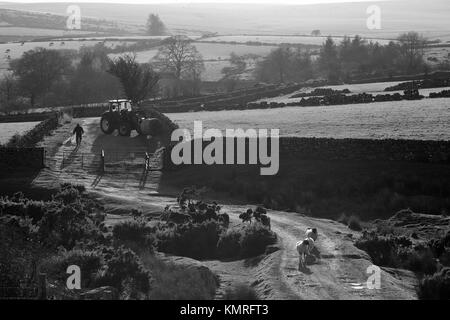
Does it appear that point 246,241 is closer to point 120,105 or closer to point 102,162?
point 102,162

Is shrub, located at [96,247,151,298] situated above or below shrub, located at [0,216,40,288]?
below

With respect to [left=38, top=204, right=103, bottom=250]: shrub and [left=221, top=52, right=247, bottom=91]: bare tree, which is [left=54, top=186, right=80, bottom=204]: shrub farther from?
[left=221, top=52, right=247, bottom=91]: bare tree

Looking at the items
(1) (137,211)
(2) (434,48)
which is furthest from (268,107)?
(2) (434,48)

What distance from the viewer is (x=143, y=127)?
48969 millimetres

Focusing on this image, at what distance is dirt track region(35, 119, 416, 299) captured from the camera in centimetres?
1947

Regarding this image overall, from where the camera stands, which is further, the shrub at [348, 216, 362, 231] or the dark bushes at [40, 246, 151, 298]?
the shrub at [348, 216, 362, 231]

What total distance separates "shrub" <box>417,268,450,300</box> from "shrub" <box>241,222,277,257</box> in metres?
6.10

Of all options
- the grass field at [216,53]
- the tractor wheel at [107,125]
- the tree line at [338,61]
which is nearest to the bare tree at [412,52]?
the tree line at [338,61]

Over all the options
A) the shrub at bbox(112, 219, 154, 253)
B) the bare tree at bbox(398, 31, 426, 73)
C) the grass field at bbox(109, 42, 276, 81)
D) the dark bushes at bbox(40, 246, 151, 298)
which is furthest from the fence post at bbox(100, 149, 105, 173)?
the grass field at bbox(109, 42, 276, 81)

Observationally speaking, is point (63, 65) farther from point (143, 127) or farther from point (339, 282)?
point (339, 282)

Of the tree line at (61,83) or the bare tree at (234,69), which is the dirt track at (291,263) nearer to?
the tree line at (61,83)

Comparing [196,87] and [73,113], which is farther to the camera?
[196,87]
